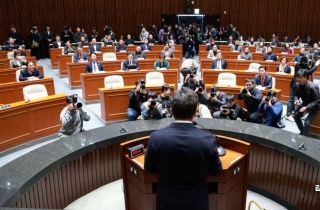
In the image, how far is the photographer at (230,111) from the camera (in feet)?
19.3

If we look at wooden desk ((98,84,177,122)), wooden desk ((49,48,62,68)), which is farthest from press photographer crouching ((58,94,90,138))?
wooden desk ((49,48,62,68))

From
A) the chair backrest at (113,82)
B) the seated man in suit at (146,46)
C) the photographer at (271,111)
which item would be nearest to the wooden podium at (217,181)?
the photographer at (271,111)

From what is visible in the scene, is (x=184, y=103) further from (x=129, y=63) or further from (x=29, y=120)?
(x=129, y=63)

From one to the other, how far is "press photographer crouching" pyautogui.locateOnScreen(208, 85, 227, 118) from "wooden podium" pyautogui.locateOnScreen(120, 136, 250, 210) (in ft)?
10.0

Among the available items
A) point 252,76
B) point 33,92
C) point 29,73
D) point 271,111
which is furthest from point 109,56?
point 271,111

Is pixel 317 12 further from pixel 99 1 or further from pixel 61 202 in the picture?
pixel 61 202

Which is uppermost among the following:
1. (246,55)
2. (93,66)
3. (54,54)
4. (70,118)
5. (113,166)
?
(54,54)

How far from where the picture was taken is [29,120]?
19.6ft

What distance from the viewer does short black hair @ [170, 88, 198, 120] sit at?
2.11 meters

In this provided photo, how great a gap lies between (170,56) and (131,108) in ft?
16.9

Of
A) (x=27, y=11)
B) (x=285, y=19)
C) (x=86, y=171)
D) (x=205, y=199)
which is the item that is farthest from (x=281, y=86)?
(x=27, y=11)

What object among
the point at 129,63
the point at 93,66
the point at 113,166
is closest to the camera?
the point at 113,166

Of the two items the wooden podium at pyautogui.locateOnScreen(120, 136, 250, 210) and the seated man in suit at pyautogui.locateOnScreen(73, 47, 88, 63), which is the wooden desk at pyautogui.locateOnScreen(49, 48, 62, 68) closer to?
the seated man in suit at pyautogui.locateOnScreen(73, 47, 88, 63)

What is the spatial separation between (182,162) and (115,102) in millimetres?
5182
